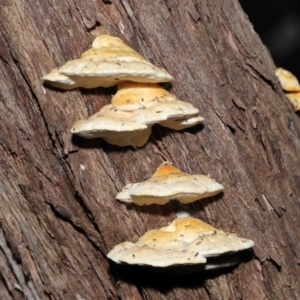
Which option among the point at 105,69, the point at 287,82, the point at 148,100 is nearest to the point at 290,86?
the point at 287,82

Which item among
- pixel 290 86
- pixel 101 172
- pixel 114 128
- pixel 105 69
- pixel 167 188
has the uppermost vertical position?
pixel 105 69

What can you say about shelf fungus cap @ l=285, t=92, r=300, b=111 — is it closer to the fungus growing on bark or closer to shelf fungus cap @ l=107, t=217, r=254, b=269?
the fungus growing on bark

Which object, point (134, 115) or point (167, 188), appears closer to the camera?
point (167, 188)

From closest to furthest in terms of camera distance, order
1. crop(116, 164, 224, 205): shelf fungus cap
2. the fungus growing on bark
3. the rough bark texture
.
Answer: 1. crop(116, 164, 224, 205): shelf fungus cap
2. the fungus growing on bark
3. the rough bark texture

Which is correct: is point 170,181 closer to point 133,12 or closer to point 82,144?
point 82,144

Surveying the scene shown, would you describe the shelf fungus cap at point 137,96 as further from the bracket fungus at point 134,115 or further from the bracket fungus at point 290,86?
the bracket fungus at point 290,86

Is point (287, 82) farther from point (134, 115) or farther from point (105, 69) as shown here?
point (105, 69)

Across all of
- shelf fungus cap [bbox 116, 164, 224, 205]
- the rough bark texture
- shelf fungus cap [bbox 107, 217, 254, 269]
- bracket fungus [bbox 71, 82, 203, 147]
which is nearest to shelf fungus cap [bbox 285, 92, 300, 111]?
the rough bark texture
